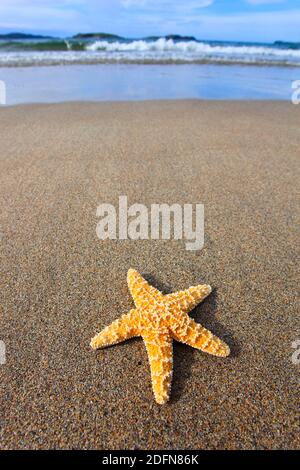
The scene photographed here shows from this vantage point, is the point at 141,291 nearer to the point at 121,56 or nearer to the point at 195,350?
the point at 195,350

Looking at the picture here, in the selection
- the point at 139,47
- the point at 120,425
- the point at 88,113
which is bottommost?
the point at 120,425

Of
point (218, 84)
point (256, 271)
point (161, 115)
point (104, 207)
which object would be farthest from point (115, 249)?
point (218, 84)

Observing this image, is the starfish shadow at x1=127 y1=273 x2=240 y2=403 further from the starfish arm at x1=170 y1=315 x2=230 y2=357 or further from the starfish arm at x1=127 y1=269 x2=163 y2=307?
the starfish arm at x1=127 y1=269 x2=163 y2=307

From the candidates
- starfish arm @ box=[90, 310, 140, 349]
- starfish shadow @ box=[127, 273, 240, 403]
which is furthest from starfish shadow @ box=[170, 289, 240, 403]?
starfish arm @ box=[90, 310, 140, 349]

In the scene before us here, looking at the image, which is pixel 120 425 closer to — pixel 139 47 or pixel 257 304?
pixel 257 304

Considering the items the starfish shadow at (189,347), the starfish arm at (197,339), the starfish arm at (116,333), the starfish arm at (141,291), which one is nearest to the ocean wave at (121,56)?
the starfish arm at (141,291)
